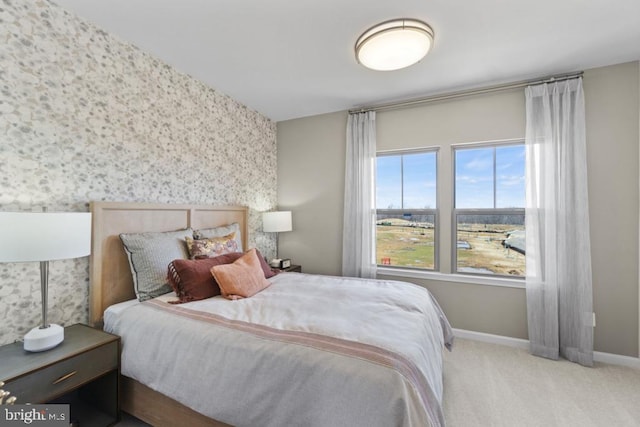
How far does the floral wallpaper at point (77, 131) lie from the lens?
1549mm

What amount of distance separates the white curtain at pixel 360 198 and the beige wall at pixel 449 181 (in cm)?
17

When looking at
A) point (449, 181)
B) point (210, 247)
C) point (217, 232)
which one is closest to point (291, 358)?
point (210, 247)

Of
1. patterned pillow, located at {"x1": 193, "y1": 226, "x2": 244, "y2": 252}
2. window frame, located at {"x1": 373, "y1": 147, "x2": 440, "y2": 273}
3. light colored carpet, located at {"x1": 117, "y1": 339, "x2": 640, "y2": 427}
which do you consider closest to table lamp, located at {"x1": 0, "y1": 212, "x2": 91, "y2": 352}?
light colored carpet, located at {"x1": 117, "y1": 339, "x2": 640, "y2": 427}

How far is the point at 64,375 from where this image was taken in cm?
135

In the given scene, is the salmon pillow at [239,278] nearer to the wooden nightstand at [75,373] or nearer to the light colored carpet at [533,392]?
the wooden nightstand at [75,373]

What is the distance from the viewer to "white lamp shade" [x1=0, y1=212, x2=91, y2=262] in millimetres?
1253

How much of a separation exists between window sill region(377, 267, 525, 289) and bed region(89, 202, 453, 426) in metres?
0.93

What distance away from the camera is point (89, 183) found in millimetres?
1879

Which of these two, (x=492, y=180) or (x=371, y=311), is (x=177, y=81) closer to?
(x=371, y=311)

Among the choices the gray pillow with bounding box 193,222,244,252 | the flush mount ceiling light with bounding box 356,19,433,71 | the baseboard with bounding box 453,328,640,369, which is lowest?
the baseboard with bounding box 453,328,640,369

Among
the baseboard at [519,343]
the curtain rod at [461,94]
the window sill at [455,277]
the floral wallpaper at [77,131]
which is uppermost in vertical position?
the curtain rod at [461,94]

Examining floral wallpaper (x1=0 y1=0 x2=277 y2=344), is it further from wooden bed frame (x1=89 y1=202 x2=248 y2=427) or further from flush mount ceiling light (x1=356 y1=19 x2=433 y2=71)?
flush mount ceiling light (x1=356 y1=19 x2=433 y2=71)

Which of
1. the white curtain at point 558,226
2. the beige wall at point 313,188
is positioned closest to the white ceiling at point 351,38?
the white curtain at point 558,226

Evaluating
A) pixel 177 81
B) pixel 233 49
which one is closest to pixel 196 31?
pixel 233 49
